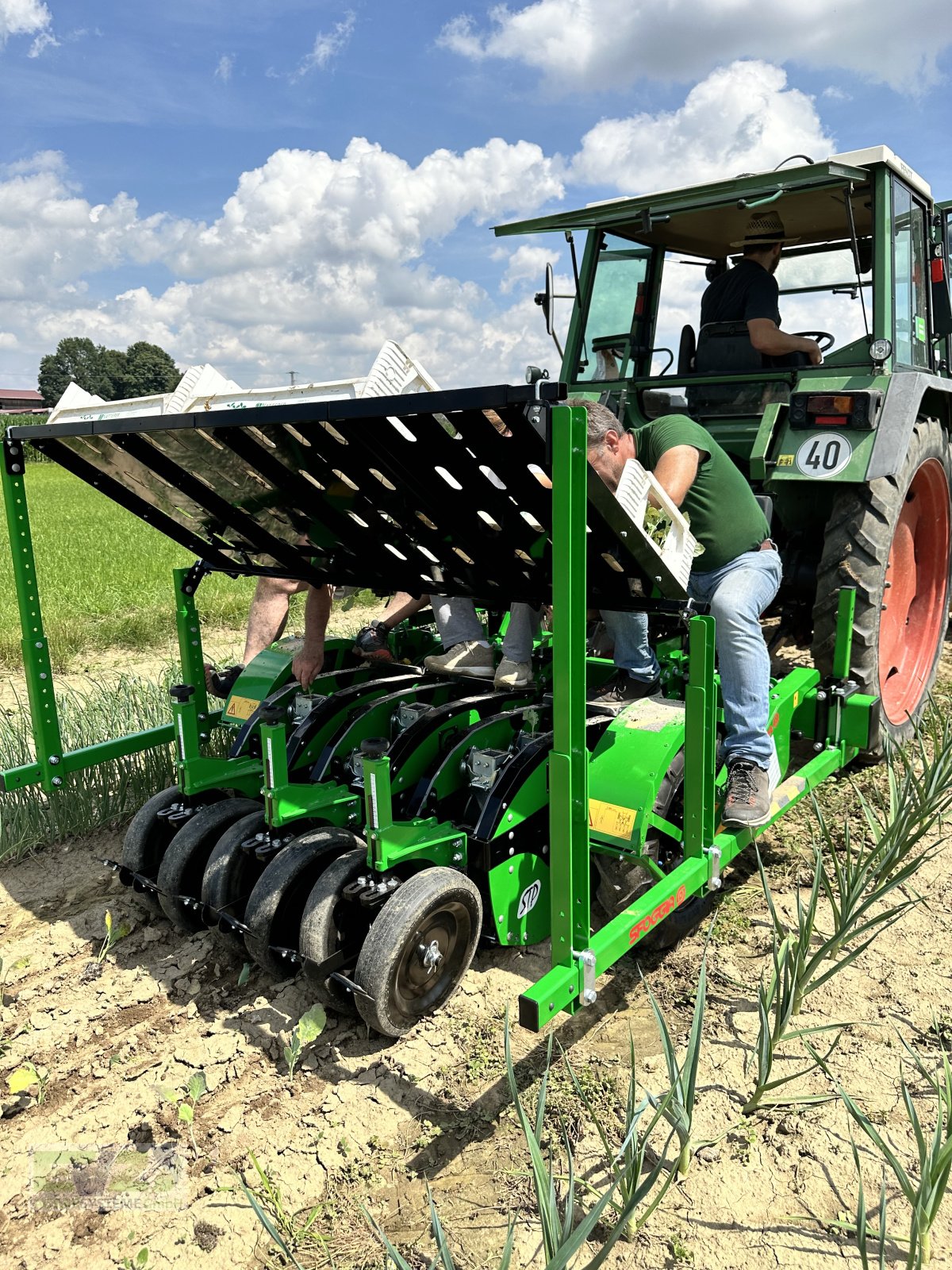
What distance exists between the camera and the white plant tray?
7.53 ft

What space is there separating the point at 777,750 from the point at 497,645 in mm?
1303

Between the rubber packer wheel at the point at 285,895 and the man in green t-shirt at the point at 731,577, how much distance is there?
121cm

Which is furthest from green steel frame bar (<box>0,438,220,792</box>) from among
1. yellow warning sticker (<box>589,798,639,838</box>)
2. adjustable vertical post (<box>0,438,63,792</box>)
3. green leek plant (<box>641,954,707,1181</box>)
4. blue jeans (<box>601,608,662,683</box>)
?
green leek plant (<box>641,954,707,1181</box>)

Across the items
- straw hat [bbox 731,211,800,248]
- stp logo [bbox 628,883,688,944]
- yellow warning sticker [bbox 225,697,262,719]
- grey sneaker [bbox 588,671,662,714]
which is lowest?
stp logo [bbox 628,883,688,944]

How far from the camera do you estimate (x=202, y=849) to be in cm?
299

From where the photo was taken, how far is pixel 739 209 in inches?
174

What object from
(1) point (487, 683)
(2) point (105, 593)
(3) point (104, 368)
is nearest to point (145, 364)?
(3) point (104, 368)

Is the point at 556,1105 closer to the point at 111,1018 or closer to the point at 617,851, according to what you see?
the point at 617,851

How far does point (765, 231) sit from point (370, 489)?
328cm

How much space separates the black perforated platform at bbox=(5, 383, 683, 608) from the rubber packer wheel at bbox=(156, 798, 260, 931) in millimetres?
889

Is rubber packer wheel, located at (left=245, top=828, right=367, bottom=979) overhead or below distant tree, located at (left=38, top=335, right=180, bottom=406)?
below

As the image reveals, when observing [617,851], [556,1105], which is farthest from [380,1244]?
[617,851]

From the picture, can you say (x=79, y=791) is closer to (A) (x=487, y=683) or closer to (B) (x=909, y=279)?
(A) (x=487, y=683)

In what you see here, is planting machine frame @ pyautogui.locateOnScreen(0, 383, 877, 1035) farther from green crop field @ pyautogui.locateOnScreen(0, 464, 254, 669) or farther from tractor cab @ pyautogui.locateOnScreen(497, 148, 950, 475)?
green crop field @ pyautogui.locateOnScreen(0, 464, 254, 669)
